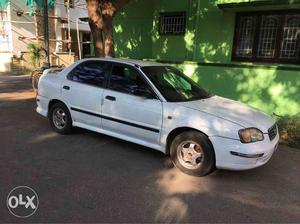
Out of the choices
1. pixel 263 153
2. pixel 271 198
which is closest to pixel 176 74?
pixel 263 153

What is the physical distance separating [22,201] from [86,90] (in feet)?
8.36

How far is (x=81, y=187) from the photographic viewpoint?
13.6 feet

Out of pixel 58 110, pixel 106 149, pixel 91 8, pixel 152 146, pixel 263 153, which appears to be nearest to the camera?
pixel 263 153

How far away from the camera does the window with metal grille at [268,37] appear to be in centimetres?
874

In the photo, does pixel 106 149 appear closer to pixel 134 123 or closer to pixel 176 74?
pixel 134 123

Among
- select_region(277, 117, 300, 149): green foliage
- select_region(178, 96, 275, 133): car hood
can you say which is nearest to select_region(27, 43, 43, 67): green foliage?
select_region(277, 117, 300, 149): green foliage

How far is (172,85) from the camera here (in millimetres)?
5461

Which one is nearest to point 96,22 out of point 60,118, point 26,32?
point 60,118

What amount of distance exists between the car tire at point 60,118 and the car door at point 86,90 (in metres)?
0.18

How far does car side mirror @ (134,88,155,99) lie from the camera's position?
5065 millimetres

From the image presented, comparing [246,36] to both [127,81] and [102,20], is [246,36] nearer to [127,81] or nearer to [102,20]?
[102,20]

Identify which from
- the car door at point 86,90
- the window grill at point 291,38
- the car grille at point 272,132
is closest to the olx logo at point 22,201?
the car door at point 86,90

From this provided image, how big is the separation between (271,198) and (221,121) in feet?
4.04

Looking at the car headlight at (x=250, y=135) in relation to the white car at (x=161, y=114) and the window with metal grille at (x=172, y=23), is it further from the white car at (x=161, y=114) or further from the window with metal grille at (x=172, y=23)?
the window with metal grille at (x=172, y=23)
